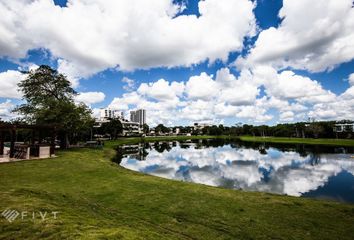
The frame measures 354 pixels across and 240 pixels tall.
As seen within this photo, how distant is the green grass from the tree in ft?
72.4

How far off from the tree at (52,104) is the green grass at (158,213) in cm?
2208

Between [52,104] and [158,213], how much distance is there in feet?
120

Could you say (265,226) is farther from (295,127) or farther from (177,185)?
(295,127)

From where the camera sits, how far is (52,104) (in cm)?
3959

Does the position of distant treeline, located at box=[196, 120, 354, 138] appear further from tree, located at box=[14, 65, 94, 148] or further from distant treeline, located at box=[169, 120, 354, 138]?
tree, located at box=[14, 65, 94, 148]

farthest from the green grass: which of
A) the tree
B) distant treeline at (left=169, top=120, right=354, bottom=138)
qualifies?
distant treeline at (left=169, top=120, right=354, bottom=138)

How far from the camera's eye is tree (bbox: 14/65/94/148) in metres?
37.8

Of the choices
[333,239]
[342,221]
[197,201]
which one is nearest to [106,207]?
Result: [197,201]

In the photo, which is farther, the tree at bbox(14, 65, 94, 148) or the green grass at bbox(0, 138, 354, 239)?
the tree at bbox(14, 65, 94, 148)

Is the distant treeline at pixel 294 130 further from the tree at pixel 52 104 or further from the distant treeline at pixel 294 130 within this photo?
the tree at pixel 52 104

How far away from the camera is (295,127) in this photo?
128 m

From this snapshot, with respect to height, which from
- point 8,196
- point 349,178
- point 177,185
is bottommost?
point 349,178

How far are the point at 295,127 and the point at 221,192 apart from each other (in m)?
131

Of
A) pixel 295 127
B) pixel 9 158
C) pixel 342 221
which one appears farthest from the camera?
pixel 295 127
